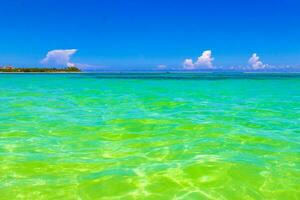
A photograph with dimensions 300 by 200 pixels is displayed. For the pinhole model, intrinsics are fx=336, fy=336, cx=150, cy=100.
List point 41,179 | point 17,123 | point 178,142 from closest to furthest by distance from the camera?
point 41,179 < point 178,142 < point 17,123

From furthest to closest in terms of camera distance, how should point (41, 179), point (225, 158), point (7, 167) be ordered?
point (225, 158)
point (7, 167)
point (41, 179)

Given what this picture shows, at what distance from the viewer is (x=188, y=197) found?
4.90 m

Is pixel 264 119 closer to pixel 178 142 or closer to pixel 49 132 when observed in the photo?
pixel 178 142

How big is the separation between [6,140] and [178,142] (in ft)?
14.0

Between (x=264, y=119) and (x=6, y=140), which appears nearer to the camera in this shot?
(x=6, y=140)

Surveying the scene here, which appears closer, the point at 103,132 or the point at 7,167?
the point at 7,167

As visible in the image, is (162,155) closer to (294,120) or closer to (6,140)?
(6,140)

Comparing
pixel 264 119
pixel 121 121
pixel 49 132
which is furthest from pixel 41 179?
pixel 264 119

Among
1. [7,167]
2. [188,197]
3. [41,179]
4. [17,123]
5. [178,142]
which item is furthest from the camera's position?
[17,123]

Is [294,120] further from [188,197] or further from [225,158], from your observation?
[188,197]

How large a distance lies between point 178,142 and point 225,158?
163 cm

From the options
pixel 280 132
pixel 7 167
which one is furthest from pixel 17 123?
pixel 280 132

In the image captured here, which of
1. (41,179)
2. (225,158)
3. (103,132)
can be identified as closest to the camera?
(41,179)

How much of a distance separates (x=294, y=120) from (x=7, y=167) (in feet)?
30.3
